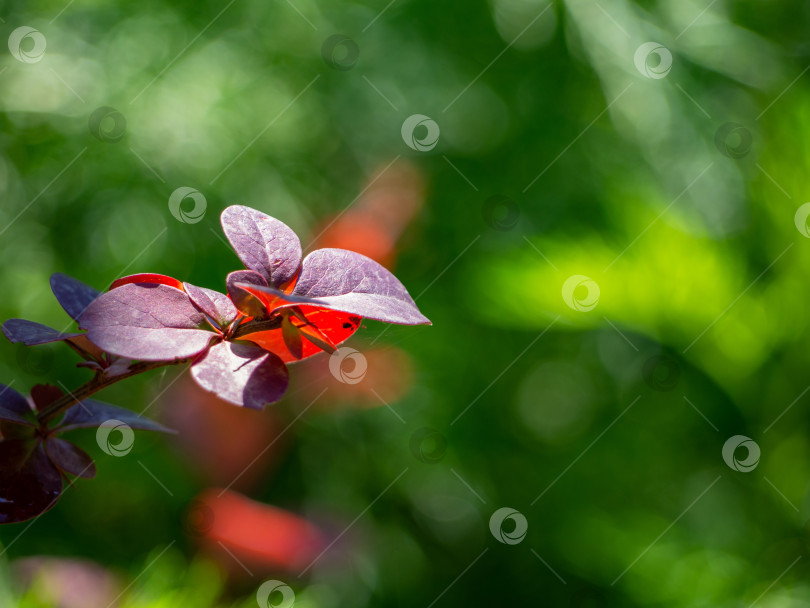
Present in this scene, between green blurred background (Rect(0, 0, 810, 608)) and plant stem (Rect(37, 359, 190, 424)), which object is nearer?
plant stem (Rect(37, 359, 190, 424))

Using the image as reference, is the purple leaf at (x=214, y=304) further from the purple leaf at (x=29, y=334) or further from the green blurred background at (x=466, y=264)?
the green blurred background at (x=466, y=264)

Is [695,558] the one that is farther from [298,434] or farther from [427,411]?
[298,434]

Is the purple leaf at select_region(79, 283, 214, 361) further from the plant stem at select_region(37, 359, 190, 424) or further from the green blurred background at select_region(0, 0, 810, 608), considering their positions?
the green blurred background at select_region(0, 0, 810, 608)

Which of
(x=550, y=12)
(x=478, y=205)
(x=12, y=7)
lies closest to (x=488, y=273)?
(x=478, y=205)

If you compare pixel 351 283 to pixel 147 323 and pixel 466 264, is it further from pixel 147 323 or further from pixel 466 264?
pixel 466 264

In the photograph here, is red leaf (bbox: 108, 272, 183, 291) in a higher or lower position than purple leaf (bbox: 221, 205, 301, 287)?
lower

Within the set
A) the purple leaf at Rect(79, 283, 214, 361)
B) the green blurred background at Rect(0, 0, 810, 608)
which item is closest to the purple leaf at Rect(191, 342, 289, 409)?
the purple leaf at Rect(79, 283, 214, 361)
